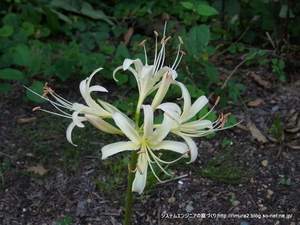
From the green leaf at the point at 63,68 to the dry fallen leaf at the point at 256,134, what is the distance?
4.24 ft

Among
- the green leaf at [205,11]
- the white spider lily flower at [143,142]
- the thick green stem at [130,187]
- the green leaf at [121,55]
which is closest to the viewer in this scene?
the white spider lily flower at [143,142]

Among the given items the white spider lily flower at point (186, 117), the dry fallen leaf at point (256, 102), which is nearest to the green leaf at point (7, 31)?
the dry fallen leaf at point (256, 102)

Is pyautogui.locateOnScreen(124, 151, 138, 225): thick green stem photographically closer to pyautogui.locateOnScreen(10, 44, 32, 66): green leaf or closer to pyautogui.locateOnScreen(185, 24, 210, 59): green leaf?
pyautogui.locateOnScreen(185, 24, 210, 59): green leaf

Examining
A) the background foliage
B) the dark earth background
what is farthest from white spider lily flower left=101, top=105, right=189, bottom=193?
the background foliage

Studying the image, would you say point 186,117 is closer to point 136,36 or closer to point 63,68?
point 63,68

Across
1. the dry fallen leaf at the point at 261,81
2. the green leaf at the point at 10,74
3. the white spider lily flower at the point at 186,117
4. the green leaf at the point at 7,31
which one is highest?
the white spider lily flower at the point at 186,117

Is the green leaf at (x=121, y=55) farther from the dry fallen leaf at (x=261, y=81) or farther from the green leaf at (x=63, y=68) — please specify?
the dry fallen leaf at (x=261, y=81)

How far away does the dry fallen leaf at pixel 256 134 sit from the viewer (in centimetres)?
282

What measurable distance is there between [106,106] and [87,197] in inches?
38.1

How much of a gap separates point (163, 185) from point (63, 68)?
112cm

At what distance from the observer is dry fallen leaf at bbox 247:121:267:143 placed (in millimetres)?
2816

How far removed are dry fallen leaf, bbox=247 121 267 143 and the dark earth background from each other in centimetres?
1

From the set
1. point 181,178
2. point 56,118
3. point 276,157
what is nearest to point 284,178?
point 276,157

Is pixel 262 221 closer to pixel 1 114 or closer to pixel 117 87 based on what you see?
pixel 117 87
